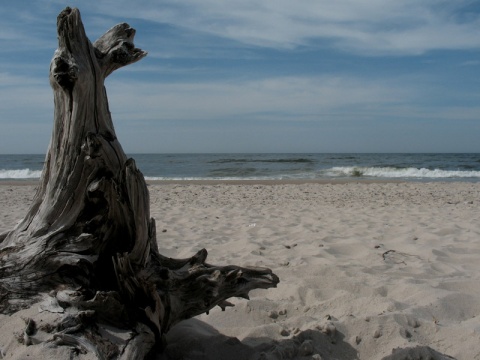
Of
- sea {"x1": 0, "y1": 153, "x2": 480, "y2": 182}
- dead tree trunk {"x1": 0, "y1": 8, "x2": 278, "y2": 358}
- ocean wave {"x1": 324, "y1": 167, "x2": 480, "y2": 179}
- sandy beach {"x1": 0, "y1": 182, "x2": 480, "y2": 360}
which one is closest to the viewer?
dead tree trunk {"x1": 0, "y1": 8, "x2": 278, "y2": 358}

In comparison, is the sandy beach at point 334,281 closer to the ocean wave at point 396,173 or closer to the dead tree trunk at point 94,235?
the dead tree trunk at point 94,235

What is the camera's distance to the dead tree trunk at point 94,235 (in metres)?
2.44

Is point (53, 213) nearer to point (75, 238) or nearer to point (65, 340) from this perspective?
point (75, 238)

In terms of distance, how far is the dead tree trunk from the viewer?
8.00ft

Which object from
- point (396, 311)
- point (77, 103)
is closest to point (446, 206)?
point (396, 311)

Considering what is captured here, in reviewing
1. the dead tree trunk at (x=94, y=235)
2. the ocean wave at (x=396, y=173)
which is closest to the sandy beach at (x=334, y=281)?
the dead tree trunk at (x=94, y=235)

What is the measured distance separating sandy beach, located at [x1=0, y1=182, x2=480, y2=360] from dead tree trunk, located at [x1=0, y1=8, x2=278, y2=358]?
280mm

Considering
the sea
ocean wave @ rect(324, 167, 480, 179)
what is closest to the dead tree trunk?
the sea

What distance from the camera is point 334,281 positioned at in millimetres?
4023

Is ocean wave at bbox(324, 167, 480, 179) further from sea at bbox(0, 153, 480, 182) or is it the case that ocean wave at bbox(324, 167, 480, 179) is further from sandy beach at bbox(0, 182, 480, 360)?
sandy beach at bbox(0, 182, 480, 360)

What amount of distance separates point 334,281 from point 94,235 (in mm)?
2270

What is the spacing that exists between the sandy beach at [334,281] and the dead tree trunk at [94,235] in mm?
280

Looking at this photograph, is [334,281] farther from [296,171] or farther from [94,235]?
[296,171]

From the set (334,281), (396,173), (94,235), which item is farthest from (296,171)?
(94,235)
